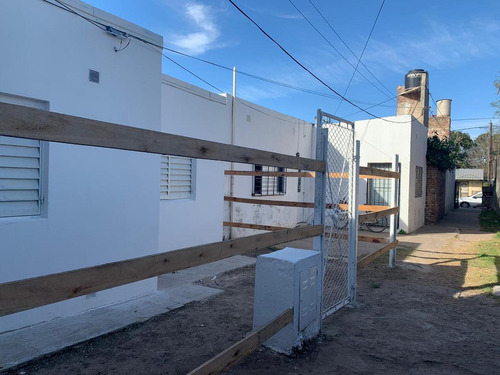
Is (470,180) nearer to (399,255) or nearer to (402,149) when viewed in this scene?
(402,149)

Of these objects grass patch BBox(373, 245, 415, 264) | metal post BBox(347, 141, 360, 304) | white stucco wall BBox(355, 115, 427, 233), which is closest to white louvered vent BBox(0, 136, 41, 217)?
metal post BBox(347, 141, 360, 304)

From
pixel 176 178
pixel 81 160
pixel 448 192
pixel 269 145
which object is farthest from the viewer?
pixel 448 192

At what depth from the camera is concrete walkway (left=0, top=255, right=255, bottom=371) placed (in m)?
3.78

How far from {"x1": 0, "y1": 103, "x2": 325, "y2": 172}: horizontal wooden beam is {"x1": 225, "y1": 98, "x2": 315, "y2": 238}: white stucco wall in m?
8.23

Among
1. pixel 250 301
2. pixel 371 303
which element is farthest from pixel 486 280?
pixel 250 301

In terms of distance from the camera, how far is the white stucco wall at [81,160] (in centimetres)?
409

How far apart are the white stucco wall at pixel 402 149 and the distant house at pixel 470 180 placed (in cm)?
2845

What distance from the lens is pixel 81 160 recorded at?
4664 mm

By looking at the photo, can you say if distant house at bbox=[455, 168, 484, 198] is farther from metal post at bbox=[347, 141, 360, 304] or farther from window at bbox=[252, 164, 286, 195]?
metal post at bbox=[347, 141, 360, 304]

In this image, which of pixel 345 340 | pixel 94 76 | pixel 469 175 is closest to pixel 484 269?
pixel 345 340

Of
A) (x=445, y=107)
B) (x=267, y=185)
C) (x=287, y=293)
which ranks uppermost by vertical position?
(x=445, y=107)

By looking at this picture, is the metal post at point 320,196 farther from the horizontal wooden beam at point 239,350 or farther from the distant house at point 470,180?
the distant house at point 470,180

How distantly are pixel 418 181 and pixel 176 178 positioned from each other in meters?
11.3

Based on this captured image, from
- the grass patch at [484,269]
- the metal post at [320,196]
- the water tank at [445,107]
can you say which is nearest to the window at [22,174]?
the metal post at [320,196]
